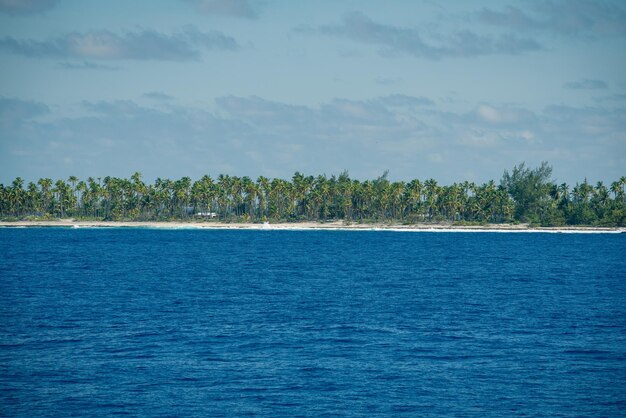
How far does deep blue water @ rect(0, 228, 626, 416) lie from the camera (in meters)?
37.2

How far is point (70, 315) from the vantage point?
6116 centimetres

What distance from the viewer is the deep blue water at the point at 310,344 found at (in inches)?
1463

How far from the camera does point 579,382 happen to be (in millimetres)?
40500

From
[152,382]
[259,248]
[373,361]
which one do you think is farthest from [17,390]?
[259,248]

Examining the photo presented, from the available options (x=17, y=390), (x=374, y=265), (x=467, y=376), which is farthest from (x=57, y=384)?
(x=374, y=265)

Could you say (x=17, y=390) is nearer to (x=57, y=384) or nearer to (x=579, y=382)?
(x=57, y=384)

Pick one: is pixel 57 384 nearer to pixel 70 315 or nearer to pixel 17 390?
pixel 17 390

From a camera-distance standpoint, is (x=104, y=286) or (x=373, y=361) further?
(x=104, y=286)

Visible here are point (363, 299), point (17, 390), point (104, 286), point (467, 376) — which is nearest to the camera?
point (17, 390)

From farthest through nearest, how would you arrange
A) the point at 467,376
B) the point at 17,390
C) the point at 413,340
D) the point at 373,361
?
the point at 413,340
the point at 373,361
the point at 467,376
the point at 17,390

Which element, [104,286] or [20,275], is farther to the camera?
[20,275]

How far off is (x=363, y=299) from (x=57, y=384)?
39544 millimetres

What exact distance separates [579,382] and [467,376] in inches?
225

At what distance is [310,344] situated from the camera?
50.0 meters
